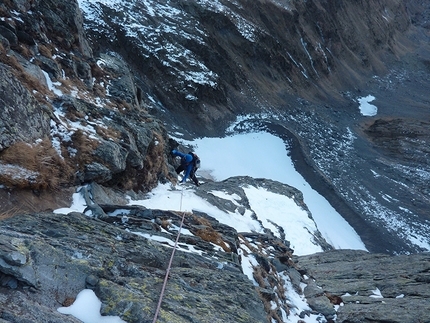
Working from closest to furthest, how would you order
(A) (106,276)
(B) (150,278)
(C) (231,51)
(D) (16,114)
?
(A) (106,276) < (B) (150,278) < (D) (16,114) < (C) (231,51)

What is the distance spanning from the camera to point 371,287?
10.4m

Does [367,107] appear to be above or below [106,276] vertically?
above

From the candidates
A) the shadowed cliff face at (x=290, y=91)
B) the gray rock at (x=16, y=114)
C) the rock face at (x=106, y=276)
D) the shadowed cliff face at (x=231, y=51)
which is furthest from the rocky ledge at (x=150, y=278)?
the shadowed cliff face at (x=231, y=51)

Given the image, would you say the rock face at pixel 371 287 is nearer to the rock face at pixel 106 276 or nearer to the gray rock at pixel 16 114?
the rock face at pixel 106 276

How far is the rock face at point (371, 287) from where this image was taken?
8.58 m

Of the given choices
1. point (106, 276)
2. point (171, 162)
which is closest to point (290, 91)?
point (171, 162)

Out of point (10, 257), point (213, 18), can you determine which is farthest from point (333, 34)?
point (10, 257)

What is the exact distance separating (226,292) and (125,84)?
12.2 m

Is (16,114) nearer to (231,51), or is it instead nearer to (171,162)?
(171,162)

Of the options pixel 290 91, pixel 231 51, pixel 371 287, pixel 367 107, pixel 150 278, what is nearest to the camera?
pixel 150 278

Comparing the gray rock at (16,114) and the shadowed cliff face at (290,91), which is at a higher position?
the shadowed cliff face at (290,91)

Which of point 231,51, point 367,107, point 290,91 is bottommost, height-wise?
point 290,91

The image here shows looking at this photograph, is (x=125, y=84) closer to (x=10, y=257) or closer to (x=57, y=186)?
(x=57, y=186)

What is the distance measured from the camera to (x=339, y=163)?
30.0 meters
